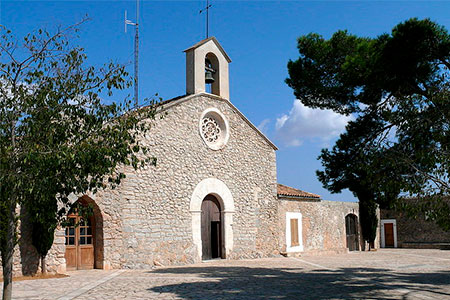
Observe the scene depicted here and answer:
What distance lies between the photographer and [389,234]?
86.3ft

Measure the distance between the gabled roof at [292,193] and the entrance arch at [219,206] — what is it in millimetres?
3051

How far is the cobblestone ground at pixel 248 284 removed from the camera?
8430mm

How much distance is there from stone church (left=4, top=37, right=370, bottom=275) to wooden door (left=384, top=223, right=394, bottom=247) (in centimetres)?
682

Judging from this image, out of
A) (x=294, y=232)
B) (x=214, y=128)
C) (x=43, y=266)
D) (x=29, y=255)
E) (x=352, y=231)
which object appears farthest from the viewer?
(x=352, y=231)

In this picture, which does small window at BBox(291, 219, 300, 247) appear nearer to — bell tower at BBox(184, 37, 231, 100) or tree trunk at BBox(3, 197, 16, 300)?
bell tower at BBox(184, 37, 231, 100)

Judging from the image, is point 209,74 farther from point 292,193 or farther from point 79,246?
point 79,246

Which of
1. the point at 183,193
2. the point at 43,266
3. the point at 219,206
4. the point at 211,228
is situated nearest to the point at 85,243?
the point at 43,266

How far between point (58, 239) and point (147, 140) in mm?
4063

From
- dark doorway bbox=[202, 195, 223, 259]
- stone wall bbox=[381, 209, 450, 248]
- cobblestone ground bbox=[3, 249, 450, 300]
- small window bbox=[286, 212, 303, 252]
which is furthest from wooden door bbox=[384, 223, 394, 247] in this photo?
dark doorway bbox=[202, 195, 223, 259]

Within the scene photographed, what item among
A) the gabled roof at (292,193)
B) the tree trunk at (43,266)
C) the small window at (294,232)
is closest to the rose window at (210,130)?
the gabled roof at (292,193)

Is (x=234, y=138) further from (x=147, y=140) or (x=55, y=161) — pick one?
(x=55, y=161)

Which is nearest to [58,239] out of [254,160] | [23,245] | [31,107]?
[23,245]

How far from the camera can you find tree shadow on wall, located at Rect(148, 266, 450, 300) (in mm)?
8422

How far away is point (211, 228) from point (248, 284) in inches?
269
